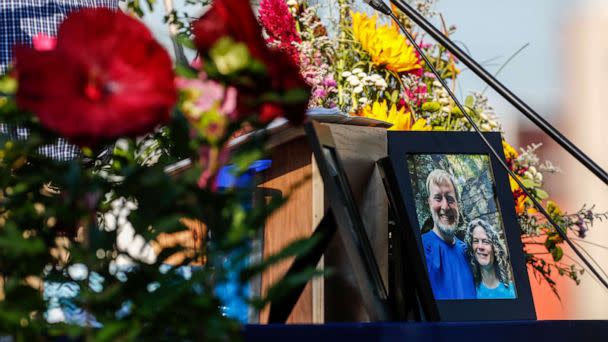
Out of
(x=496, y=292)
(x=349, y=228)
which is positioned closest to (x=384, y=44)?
(x=496, y=292)

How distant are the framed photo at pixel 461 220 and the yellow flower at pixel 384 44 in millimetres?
244

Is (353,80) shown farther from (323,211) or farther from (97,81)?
(97,81)

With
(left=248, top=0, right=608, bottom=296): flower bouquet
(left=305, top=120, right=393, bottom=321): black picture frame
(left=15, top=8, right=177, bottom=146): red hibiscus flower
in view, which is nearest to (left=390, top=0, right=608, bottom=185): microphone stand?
(left=305, top=120, right=393, bottom=321): black picture frame

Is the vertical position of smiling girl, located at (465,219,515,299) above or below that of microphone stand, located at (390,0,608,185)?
below

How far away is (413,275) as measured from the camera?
124 cm

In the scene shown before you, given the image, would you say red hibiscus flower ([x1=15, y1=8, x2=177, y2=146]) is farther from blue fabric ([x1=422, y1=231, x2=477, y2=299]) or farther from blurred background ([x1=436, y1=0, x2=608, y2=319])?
blurred background ([x1=436, y1=0, x2=608, y2=319])

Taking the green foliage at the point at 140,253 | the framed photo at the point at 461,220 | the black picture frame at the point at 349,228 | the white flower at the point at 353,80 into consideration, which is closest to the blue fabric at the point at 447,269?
the framed photo at the point at 461,220

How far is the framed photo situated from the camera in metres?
1.33

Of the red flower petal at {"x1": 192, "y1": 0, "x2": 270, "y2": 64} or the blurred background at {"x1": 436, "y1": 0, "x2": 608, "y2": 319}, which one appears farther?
the blurred background at {"x1": 436, "y1": 0, "x2": 608, "y2": 319}

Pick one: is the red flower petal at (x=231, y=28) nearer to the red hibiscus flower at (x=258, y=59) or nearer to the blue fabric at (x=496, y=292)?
the red hibiscus flower at (x=258, y=59)

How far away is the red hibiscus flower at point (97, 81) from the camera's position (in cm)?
47

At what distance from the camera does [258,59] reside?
1.72 feet

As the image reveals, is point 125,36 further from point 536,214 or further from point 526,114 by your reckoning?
point 536,214

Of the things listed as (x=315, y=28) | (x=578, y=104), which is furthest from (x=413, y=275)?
(x=578, y=104)
